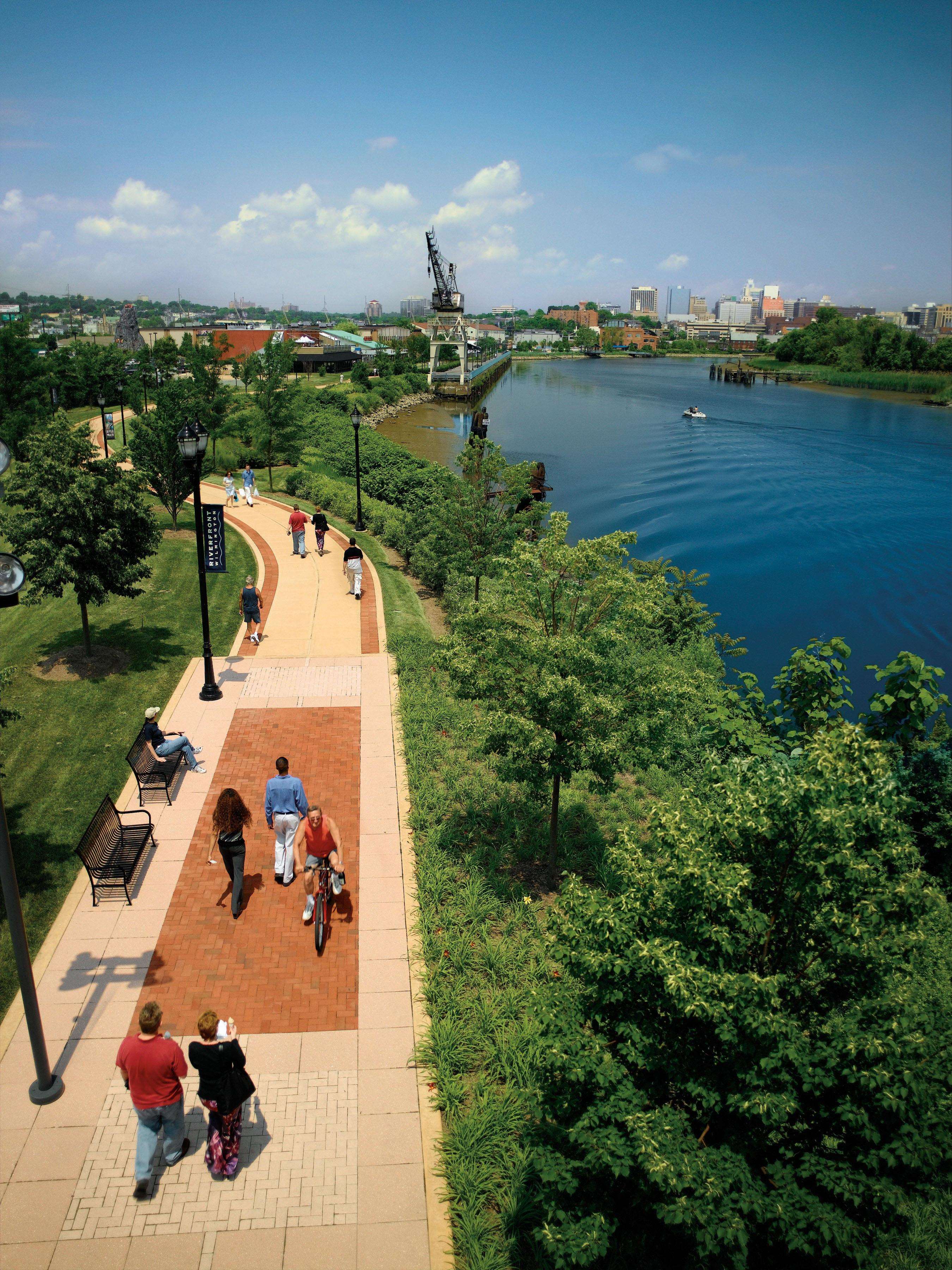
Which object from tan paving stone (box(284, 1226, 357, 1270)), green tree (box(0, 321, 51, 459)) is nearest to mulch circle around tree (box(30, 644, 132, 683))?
tan paving stone (box(284, 1226, 357, 1270))

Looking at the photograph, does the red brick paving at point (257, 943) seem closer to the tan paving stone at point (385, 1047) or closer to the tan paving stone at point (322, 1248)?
the tan paving stone at point (385, 1047)

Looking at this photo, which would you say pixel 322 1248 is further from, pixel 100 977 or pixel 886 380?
pixel 886 380

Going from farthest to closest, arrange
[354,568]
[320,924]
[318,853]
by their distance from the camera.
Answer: [354,568] → [318,853] → [320,924]

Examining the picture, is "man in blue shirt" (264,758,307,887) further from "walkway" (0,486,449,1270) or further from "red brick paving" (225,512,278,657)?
"red brick paving" (225,512,278,657)

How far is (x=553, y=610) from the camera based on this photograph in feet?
31.4

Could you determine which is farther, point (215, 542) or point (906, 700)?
point (215, 542)

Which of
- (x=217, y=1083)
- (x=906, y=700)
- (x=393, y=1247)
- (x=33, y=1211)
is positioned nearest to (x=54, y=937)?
(x=33, y=1211)

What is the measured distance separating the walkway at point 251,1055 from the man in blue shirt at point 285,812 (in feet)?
Answer: 0.86

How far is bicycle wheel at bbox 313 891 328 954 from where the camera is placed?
808cm

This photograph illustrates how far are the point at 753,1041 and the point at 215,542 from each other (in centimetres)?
1282

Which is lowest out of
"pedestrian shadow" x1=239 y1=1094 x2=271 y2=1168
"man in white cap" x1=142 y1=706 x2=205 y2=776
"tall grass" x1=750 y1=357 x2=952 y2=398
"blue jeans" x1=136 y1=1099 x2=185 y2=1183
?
"pedestrian shadow" x1=239 y1=1094 x2=271 y2=1168

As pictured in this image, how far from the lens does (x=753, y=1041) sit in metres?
4.62

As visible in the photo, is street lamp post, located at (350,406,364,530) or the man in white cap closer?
the man in white cap

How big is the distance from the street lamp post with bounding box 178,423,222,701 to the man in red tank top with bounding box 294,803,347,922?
18.1 feet
